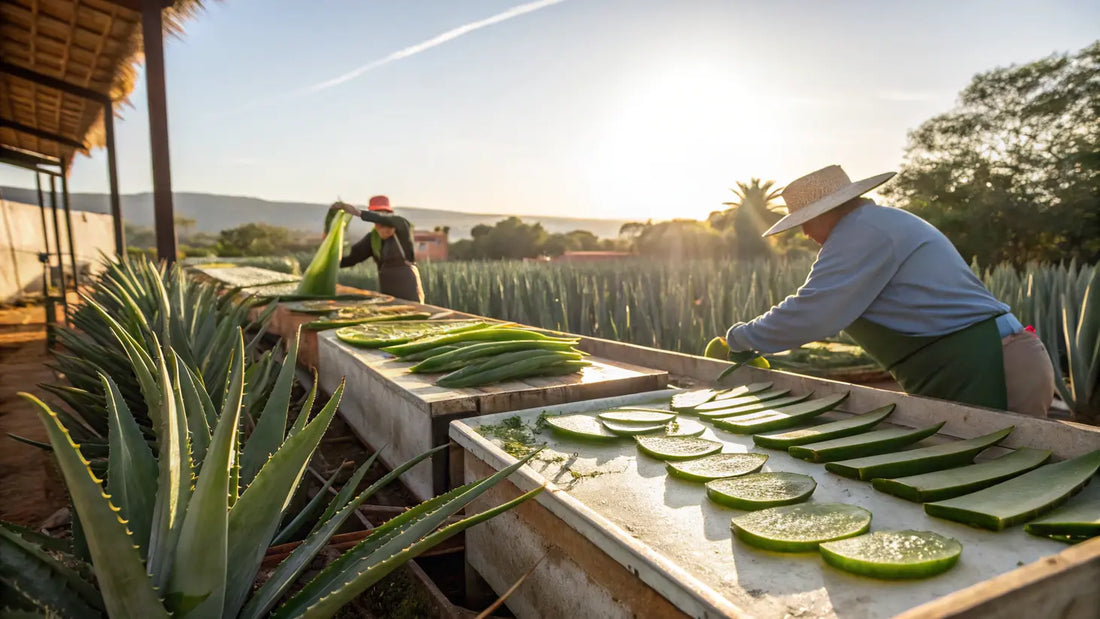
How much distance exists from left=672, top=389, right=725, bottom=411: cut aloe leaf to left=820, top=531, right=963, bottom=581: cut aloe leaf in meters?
0.91

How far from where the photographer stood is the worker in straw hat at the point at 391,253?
585 centimetres

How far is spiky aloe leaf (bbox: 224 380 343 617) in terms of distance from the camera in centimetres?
98

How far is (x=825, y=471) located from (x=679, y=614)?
26.2 inches

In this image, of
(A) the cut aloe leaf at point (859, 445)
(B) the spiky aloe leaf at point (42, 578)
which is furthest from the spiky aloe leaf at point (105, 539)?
(A) the cut aloe leaf at point (859, 445)

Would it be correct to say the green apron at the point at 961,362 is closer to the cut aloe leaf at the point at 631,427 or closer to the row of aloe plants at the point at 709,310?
the cut aloe leaf at the point at 631,427

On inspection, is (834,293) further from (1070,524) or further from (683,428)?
(1070,524)

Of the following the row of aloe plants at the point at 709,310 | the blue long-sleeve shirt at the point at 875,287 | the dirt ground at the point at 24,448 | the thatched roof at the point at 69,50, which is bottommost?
the dirt ground at the point at 24,448

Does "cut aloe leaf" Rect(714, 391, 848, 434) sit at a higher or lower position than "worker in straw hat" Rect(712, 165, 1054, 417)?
lower

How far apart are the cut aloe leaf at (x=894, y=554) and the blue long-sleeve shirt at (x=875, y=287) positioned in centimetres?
132

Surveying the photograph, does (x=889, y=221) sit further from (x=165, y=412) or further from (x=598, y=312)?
(x=598, y=312)

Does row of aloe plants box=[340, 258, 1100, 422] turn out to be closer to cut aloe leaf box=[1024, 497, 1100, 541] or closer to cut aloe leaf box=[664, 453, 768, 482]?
cut aloe leaf box=[664, 453, 768, 482]

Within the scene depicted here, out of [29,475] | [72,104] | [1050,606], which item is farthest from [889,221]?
[72,104]

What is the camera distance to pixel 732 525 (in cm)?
112

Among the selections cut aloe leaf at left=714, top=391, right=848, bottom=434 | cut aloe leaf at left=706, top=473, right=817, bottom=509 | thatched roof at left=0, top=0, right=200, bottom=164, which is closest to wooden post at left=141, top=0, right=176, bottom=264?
thatched roof at left=0, top=0, right=200, bottom=164
